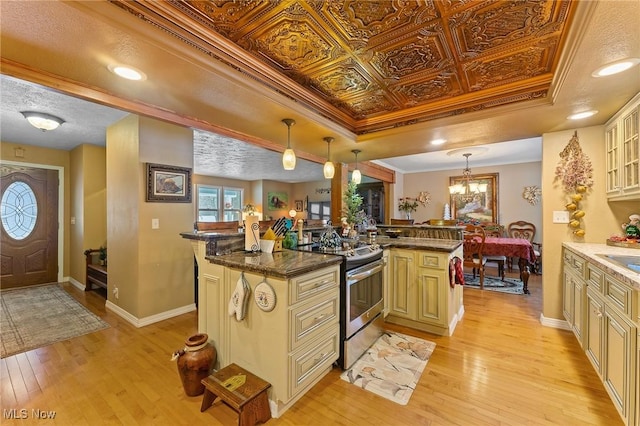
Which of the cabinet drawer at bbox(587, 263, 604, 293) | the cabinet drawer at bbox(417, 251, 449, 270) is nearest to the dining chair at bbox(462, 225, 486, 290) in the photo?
the cabinet drawer at bbox(417, 251, 449, 270)

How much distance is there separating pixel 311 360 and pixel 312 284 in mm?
548

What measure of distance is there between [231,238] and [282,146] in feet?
6.66

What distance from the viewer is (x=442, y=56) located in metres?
1.93

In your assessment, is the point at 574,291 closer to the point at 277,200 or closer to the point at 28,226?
the point at 28,226

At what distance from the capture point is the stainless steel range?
2141 mm

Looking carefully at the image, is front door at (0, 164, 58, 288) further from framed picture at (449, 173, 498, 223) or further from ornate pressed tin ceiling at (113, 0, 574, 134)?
framed picture at (449, 173, 498, 223)

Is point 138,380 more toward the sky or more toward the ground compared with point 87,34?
more toward the ground

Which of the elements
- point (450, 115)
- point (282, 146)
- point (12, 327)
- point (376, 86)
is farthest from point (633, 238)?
point (12, 327)

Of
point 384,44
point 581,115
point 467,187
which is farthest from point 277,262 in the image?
point 467,187

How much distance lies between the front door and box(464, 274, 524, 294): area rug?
764 cm

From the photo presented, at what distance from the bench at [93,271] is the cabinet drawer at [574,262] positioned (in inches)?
223

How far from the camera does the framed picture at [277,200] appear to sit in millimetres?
9656

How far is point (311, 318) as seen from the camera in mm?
1836

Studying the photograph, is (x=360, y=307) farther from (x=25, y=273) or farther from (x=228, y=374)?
(x=25, y=273)
